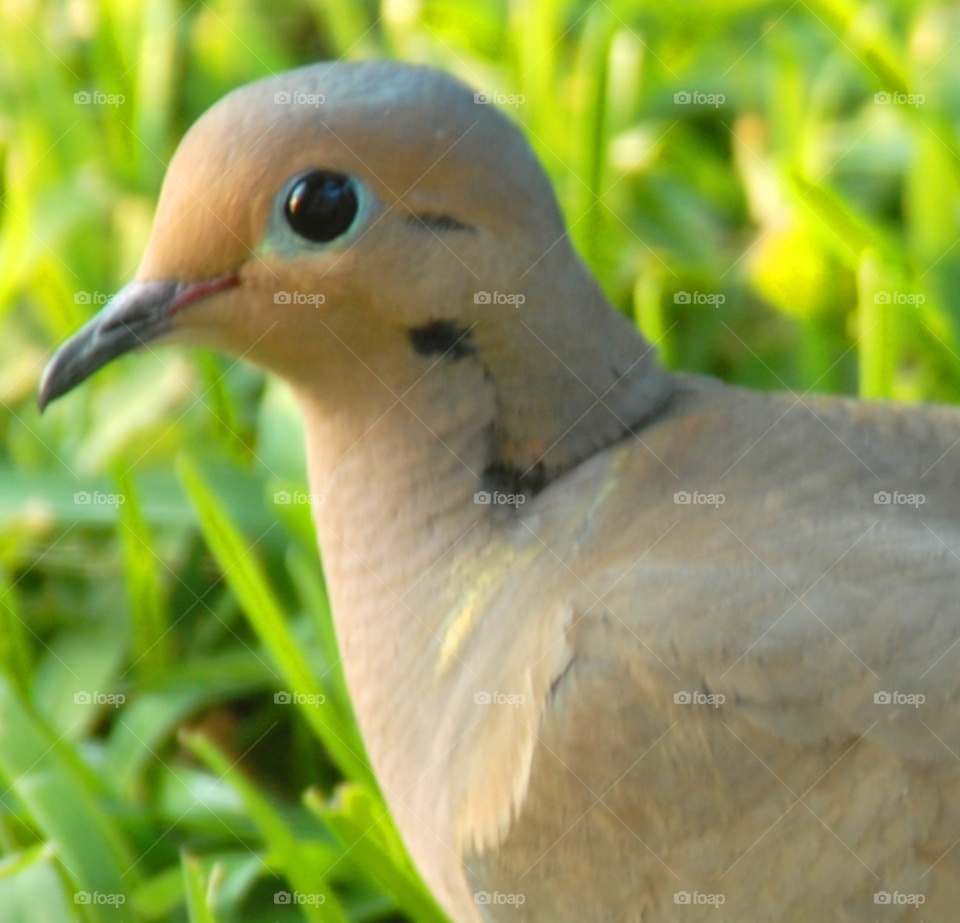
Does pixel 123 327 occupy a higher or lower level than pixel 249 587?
higher

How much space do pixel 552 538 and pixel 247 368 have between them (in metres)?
1.30

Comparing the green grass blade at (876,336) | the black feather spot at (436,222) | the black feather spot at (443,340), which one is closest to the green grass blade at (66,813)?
the black feather spot at (443,340)

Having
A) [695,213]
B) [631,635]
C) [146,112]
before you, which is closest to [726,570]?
[631,635]

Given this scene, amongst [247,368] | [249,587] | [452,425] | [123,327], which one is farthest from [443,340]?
[247,368]

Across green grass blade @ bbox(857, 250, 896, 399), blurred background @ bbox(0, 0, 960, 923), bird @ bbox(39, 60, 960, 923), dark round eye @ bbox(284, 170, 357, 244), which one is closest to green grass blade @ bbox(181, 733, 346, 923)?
blurred background @ bbox(0, 0, 960, 923)

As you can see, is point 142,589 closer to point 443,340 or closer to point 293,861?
point 293,861

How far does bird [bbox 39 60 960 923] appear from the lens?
1364 millimetres

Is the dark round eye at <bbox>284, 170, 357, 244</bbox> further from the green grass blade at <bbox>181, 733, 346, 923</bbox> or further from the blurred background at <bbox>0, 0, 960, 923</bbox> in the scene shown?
the green grass blade at <bbox>181, 733, 346, 923</bbox>

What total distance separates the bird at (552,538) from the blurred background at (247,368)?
→ 284 millimetres

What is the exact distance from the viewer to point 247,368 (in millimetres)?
2732

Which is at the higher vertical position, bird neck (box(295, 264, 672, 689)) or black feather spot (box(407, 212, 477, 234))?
black feather spot (box(407, 212, 477, 234))

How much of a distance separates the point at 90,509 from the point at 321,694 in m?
0.64

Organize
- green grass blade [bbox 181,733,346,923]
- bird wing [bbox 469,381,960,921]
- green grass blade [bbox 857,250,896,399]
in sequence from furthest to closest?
green grass blade [bbox 857,250,896,399], green grass blade [bbox 181,733,346,923], bird wing [bbox 469,381,960,921]

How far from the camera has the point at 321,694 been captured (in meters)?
1.93
